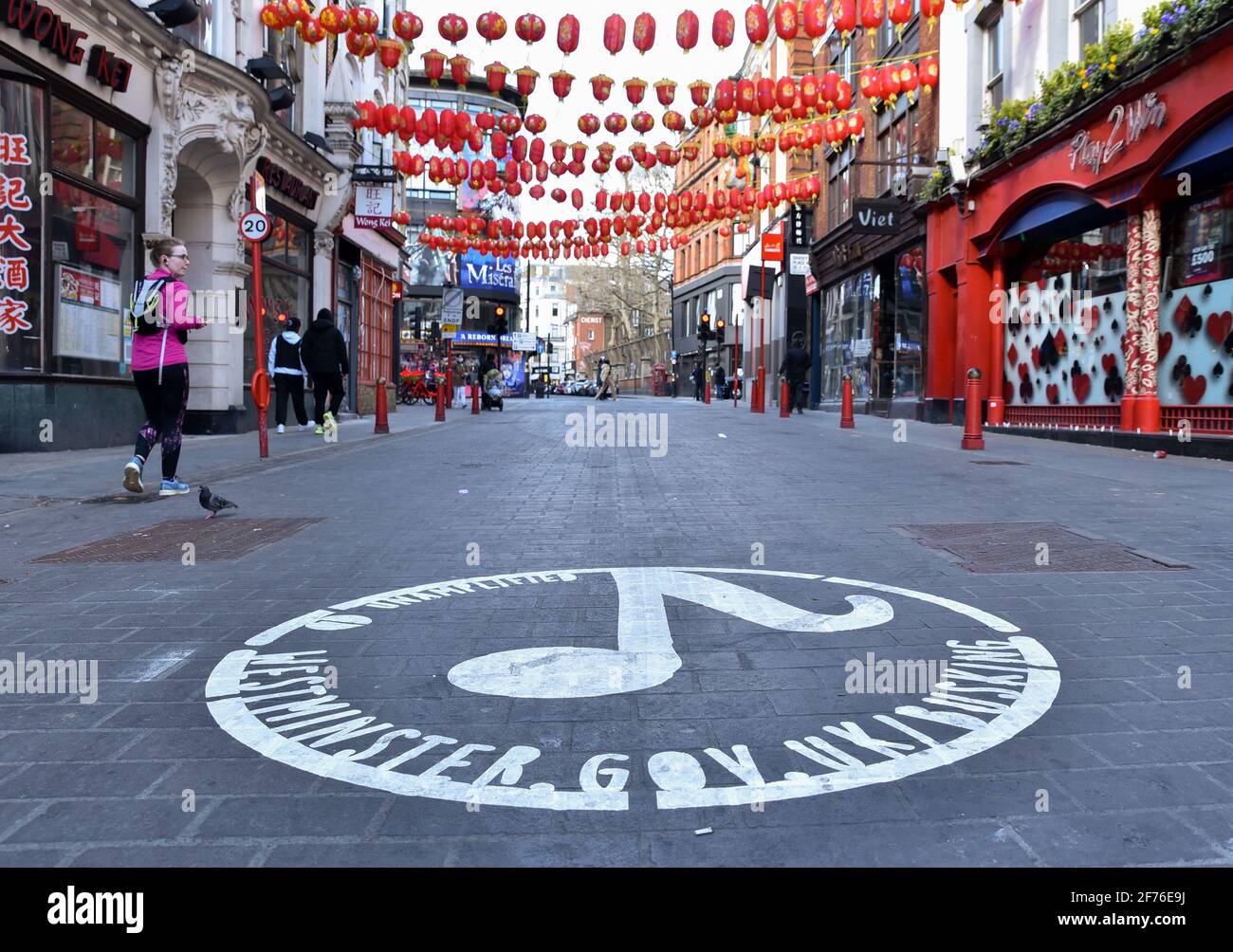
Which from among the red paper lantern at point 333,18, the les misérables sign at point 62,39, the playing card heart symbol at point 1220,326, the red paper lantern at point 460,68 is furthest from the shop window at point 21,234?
the playing card heart symbol at point 1220,326

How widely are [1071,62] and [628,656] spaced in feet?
53.1

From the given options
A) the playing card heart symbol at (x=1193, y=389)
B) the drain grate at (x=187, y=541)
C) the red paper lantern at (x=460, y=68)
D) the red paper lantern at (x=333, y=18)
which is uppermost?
the red paper lantern at (x=333, y=18)

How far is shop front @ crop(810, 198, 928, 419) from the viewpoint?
958 inches

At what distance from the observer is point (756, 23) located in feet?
49.4

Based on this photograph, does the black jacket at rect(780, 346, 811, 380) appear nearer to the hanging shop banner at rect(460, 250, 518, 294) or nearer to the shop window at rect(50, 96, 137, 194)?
the shop window at rect(50, 96, 137, 194)

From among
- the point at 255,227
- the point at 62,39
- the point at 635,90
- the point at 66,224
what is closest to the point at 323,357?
the point at 66,224

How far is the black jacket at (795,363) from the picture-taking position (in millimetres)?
28125

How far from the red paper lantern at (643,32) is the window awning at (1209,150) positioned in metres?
7.50

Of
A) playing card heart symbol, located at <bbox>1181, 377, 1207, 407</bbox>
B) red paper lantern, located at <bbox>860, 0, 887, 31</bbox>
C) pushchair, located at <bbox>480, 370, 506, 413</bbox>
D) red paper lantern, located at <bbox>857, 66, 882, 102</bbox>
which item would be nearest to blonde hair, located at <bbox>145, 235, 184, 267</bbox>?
red paper lantern, located at <bbox>860, 0, 887, 31</bbox>

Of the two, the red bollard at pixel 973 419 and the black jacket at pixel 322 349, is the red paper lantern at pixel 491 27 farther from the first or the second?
the red bollard at pixel 973 419

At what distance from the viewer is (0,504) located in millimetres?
7973

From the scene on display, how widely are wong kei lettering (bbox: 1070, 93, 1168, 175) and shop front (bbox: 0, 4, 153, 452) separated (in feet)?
44.6

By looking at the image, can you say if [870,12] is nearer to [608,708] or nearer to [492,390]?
[608,708]

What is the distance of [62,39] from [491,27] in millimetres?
6151
